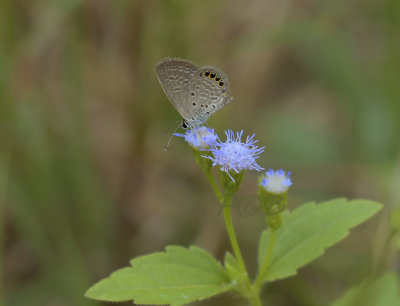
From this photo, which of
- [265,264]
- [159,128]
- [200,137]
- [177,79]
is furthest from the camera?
[159,128]

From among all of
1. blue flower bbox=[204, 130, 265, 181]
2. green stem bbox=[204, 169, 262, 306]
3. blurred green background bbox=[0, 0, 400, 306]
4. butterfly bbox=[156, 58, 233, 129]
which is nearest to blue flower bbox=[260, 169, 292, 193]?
blue flower bbox=[204, 130, 265, 181]

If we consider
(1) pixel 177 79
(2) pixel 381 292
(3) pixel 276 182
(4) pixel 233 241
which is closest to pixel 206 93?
(1) pixel 177 79

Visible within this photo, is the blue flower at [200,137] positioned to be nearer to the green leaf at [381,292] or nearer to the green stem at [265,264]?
the green stem at [265,264]

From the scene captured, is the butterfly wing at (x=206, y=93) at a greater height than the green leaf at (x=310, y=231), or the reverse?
the butterfly wing at (x=206, y=93)

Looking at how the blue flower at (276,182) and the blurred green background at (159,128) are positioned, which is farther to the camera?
the blurred green background at (159,128)

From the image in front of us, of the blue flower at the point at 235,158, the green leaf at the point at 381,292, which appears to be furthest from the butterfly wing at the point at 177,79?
the green leaf at the point at 381,292

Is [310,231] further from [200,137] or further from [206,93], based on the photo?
[206,93]

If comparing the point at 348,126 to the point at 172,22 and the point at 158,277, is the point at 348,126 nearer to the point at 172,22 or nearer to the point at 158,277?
the point at 172,22
